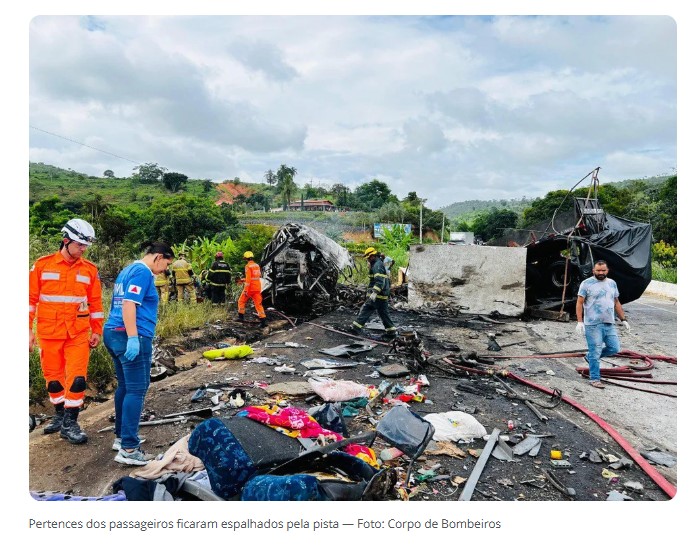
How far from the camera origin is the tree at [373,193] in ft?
178

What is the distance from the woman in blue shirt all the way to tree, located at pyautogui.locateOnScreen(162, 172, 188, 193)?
33.2m

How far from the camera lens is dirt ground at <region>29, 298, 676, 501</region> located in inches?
117

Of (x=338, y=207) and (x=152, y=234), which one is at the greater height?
(x=338, y=207)

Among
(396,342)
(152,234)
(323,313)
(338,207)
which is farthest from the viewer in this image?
(338,207)

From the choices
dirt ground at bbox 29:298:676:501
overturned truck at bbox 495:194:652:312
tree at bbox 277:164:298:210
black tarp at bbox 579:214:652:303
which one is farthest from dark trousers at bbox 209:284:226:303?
tree at bbox 277:164:298:210

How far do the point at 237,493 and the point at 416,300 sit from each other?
8410 mm

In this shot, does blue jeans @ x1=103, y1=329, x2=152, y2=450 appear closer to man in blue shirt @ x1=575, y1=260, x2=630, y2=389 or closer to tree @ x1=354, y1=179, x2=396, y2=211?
man in blue shirt @ x1=575, y1=260, x2=630, y2=389

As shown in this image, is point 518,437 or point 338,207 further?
point 338,207

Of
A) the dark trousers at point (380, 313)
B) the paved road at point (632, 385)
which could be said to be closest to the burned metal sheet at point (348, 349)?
the dark trousers at point (380, 313)

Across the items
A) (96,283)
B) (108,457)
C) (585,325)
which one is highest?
(96,283)

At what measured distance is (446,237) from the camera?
42.8m

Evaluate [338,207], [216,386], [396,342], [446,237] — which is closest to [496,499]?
[216,386]

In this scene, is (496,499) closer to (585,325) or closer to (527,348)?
(585,325)

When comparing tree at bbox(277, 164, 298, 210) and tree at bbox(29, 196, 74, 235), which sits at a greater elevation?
tree at bbox(277, 164, 298, 210)
